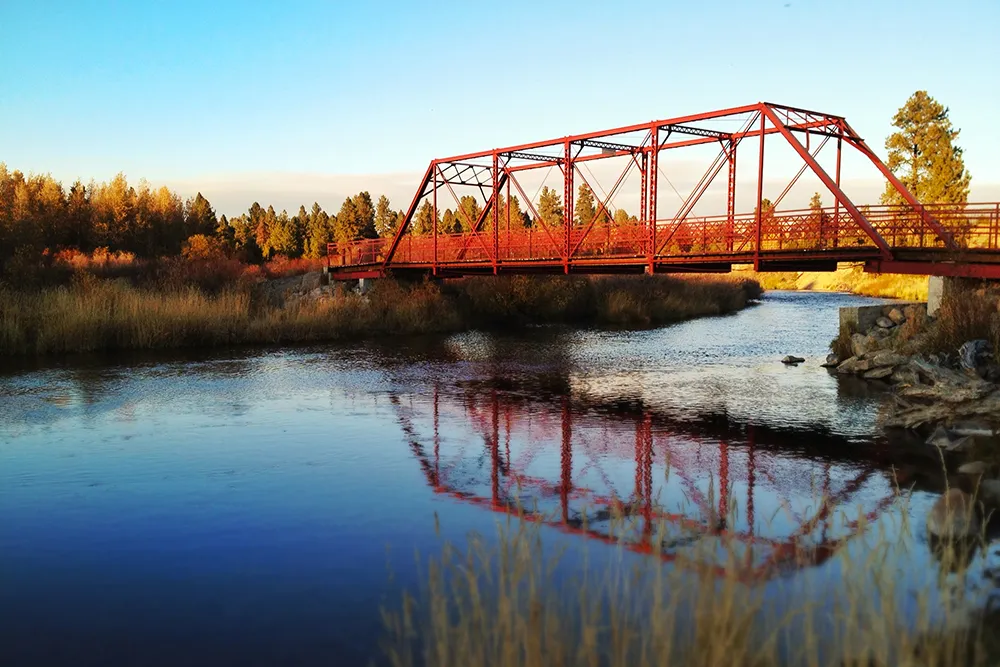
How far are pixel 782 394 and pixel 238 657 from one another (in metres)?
13.7

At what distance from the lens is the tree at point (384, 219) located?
76338 millimetres

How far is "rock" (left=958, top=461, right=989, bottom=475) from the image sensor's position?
9555mm

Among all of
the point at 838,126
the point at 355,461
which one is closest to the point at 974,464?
the point at 355,461

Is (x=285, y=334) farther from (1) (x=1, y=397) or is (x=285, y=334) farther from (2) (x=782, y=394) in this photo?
(2) (x=782, y=394)

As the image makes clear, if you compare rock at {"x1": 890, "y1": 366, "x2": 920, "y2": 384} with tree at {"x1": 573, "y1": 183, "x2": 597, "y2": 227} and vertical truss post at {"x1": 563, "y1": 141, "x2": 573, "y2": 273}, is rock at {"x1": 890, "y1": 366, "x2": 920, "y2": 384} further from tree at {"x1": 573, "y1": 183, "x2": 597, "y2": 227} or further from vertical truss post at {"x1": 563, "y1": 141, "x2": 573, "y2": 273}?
tree at {"x1": 573, "y1": 183, "x2": 597, "y2": 227}

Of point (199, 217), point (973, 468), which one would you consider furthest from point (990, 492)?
point (199, 217)

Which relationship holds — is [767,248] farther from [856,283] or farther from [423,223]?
[423,223]

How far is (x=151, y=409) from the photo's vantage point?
14523 mm

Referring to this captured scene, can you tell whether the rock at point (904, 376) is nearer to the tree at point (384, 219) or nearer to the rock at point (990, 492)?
the rock at point (990, 492)

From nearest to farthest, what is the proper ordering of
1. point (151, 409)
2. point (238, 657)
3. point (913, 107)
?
point (238, 657) → point (151, 409) → point (913, 107)

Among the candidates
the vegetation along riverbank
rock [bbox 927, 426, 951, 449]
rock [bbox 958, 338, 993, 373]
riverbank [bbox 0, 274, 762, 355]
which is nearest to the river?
rock [bbox 927, 426, 951, 449]

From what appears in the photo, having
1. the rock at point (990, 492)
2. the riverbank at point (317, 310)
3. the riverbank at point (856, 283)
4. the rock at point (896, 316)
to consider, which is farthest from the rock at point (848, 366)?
the riverbank at point (317, 310)

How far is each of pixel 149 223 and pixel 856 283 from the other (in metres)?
56.5

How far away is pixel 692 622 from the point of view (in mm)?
4980
